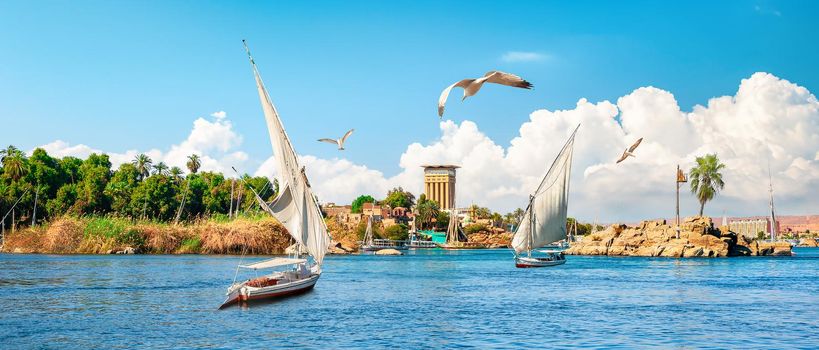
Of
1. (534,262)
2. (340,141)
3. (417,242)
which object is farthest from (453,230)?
(340,141)

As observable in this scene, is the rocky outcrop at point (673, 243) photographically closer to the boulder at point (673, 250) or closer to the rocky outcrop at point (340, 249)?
the boulder at point (673, 250)

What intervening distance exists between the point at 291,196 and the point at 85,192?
83.9m

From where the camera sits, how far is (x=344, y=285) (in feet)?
161

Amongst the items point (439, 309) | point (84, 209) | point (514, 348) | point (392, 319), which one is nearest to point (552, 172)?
point (439, 309)

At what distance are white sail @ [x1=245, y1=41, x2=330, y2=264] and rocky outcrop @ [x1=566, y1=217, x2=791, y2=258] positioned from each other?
2674 inches

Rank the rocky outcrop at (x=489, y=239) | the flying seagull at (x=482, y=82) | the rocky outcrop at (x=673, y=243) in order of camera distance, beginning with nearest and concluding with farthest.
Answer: the flying seagull at (x=482, y=82) < the rocky outcrop at (x=673, y=243) < the rocky outcrop at (x=489, y=239)

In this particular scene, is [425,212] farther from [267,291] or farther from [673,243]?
[267,291]

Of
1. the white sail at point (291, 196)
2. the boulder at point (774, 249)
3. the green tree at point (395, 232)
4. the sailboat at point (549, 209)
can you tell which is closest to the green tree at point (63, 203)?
the sailboat at point (549, 209)

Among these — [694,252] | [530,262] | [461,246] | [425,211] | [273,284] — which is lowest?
[273,284]

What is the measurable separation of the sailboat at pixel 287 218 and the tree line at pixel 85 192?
196ft

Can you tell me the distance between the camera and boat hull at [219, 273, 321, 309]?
3559 cm

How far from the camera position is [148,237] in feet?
316

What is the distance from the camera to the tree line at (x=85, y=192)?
10794cm

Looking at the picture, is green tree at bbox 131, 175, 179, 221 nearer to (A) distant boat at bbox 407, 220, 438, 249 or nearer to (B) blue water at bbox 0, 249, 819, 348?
(B) blue water at bbox 0, 249, 819, 348
